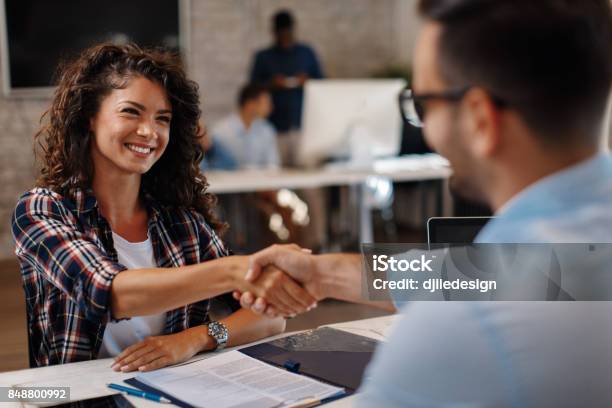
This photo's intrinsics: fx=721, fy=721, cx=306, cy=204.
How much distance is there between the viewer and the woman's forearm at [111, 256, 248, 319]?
1.17 m

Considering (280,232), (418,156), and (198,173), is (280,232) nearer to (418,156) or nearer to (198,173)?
(418,156)

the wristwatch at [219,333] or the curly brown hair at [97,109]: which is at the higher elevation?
the curly brown hair at [97,109]

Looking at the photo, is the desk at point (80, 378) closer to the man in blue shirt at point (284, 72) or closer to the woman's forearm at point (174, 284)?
the woman's forearm at point (174, 284)

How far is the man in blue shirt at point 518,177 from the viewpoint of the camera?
561 millimetres

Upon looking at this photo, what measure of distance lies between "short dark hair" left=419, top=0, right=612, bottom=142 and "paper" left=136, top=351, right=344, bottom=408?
56 cm

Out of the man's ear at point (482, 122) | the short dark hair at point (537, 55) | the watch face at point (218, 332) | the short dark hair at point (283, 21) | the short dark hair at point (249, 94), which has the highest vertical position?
the short dark hair at point (283, 21)

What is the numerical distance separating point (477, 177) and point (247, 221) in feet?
12.2

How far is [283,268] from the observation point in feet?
3.71

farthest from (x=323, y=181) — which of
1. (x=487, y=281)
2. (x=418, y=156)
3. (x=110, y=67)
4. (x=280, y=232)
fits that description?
(x=487, y=281)

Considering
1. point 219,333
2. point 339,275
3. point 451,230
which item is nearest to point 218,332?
point 219,333

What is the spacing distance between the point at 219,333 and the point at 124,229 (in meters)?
0.33

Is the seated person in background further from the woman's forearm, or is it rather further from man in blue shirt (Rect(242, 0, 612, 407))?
man in blue shirt (Rect(242, 0, 612, 407))

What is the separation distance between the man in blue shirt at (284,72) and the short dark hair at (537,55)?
4.50m

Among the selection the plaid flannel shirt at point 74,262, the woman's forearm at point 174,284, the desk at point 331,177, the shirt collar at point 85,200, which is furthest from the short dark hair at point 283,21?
the woman's forearm at point 174,284
